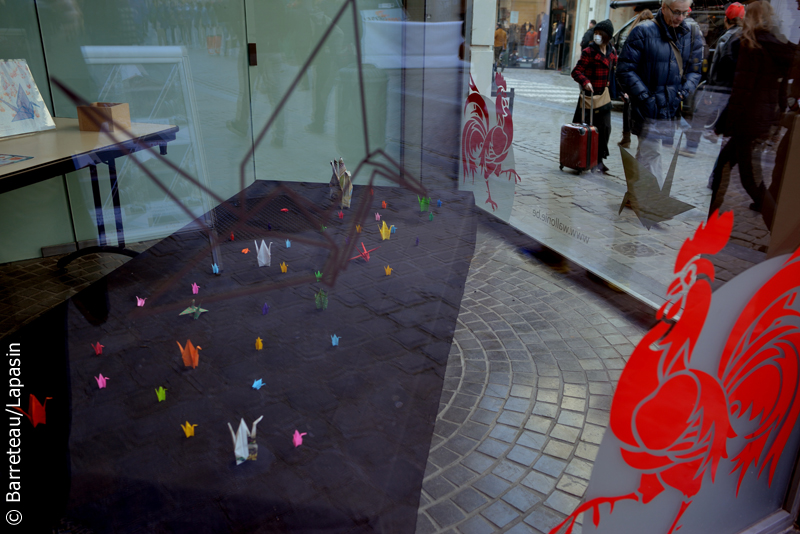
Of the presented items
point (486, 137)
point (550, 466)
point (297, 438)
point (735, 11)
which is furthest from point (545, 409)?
point (486, 137)

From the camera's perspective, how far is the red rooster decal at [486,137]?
3.95 meters

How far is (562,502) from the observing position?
1.72m

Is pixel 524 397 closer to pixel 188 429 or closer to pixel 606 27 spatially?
→ pixel 188 429

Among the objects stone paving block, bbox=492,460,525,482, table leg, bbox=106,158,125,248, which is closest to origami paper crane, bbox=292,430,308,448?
stone paving block, bbox=492,460,525,482

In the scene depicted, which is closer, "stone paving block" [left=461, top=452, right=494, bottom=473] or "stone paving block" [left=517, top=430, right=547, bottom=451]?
"stone paving block" [left=461, top=452, right=494, bottom=473]

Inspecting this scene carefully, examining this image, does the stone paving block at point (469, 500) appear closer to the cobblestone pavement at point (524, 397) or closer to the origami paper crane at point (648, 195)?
the cobblestone pavement at point (524, 397)

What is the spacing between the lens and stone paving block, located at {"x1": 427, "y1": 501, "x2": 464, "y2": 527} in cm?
163

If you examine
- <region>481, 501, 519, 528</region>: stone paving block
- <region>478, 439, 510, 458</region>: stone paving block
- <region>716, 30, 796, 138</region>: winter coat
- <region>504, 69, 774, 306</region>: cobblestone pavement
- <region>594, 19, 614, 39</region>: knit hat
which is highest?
<region>594, 19, 614, 39</region>: knit hat

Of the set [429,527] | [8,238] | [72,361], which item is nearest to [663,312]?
[429,527]

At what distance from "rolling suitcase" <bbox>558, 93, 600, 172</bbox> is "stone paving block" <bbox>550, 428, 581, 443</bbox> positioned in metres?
1.59

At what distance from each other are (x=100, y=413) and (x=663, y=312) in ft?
5.92

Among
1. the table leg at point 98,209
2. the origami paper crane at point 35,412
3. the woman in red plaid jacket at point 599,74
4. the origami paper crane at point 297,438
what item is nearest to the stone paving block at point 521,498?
the origami paper crane at point 297,438

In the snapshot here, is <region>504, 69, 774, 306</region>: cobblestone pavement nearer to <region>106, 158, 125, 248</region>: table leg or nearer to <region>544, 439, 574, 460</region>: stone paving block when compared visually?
<region>544, 439, 574, 460</region>: stone paving block

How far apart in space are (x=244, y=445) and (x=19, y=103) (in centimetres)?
194
